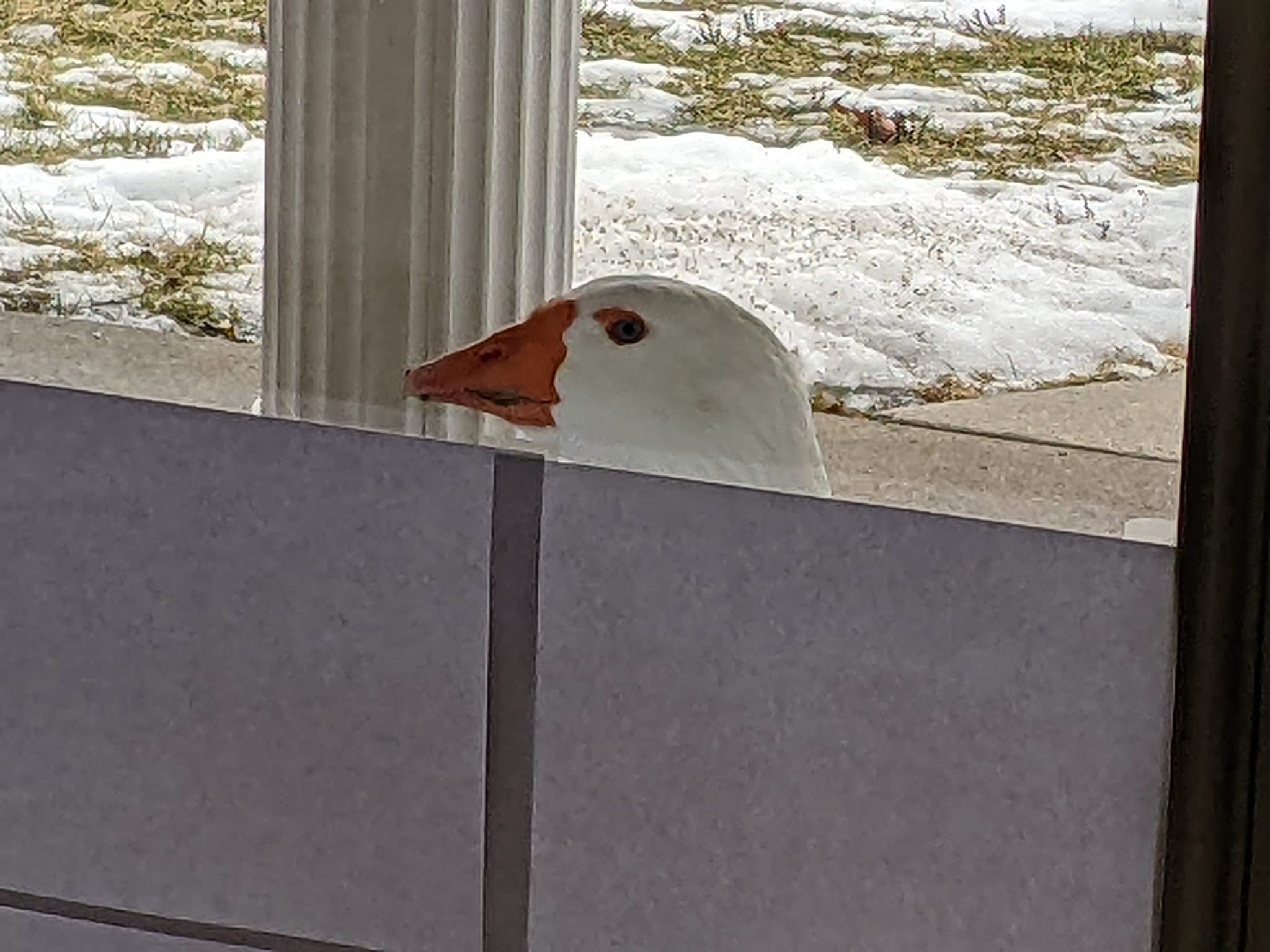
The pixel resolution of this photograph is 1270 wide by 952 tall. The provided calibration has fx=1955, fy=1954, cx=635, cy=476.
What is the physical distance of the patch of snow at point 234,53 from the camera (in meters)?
0.65

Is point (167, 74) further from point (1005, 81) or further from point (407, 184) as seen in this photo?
point (1005, 81)

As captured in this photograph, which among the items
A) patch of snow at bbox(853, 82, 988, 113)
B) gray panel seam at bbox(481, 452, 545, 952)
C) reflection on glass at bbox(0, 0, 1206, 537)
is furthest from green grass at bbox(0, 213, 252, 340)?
patch of snow at bbox(853, 82, 988, 113)

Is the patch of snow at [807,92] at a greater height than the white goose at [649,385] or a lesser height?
greater

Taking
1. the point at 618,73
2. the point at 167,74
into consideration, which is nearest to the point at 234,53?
the point at 167,74

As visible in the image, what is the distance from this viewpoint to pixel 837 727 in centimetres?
65

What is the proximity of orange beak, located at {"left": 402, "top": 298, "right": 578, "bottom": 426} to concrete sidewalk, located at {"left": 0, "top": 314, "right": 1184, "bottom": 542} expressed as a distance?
0.30ft

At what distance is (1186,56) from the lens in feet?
1.85

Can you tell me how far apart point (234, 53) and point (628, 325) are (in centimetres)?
16

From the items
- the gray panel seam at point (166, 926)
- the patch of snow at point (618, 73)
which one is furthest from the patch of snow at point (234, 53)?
the gray panel seam at point (166, 926)

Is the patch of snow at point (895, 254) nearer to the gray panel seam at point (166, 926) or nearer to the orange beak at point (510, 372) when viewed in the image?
the orange beak at point (510, 372)

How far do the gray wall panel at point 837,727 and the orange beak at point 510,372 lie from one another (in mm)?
35

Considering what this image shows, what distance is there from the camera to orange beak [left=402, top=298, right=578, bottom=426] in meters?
0.63

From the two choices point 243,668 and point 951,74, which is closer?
point 951,74

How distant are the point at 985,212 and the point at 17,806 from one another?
448mm
